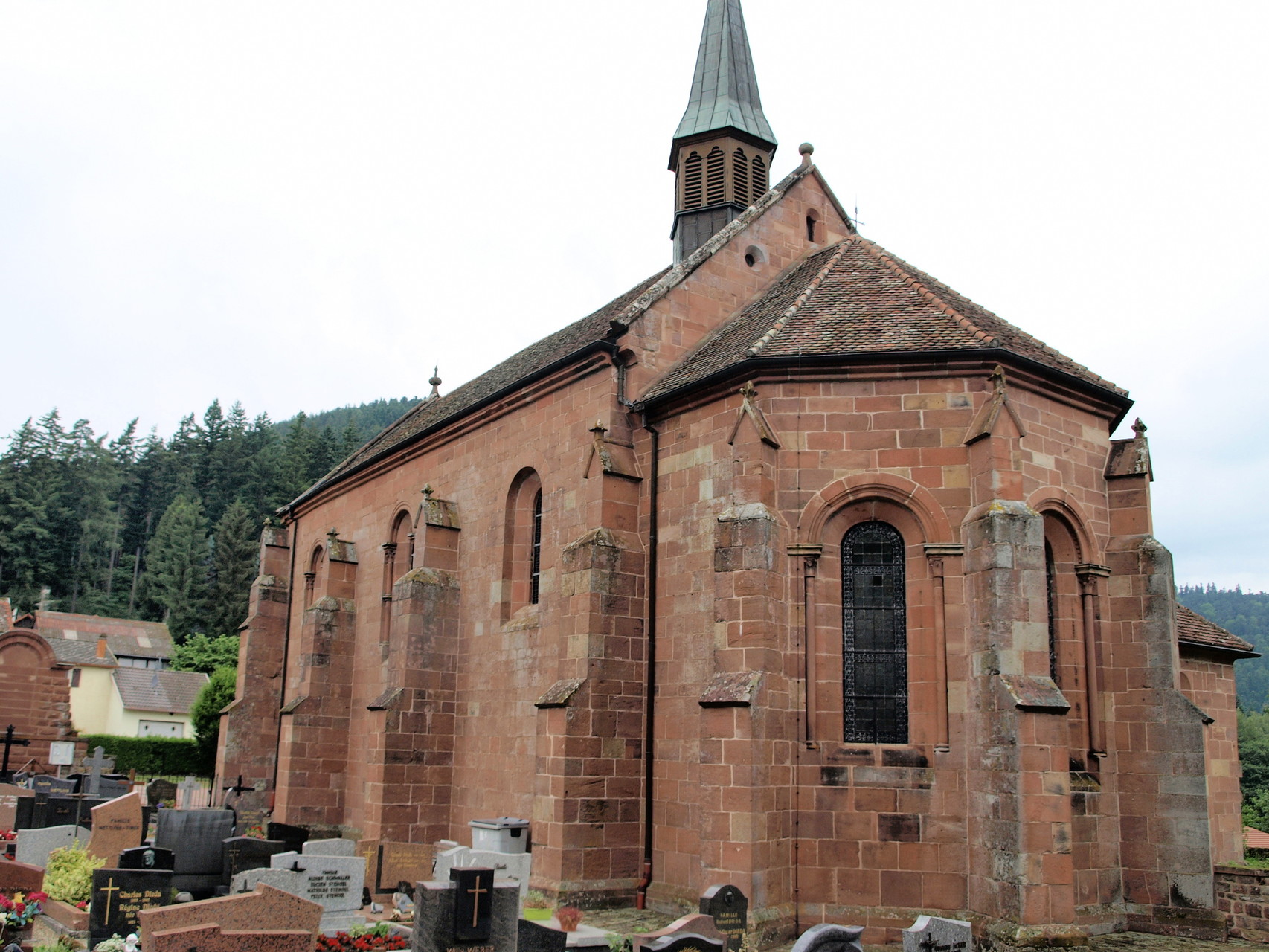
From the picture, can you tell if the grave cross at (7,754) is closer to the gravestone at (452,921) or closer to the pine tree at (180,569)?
the gravestone at (452,921)

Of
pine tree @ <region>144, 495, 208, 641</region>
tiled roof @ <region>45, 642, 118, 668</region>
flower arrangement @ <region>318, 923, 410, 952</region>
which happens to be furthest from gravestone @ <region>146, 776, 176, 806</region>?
pine tree @ <region>144, 495, 208, 641</region>

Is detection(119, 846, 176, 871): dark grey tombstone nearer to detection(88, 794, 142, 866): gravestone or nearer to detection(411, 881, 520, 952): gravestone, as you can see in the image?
A: detection(88, 794, 142, 866): gravestone

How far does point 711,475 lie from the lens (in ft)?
54.7

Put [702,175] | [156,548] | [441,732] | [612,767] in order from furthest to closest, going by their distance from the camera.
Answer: [156,548], [702,175], [441,732], [612,767]

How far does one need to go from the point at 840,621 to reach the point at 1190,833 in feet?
19.6

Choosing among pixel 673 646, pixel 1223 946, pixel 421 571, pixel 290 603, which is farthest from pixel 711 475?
pixel 290 603

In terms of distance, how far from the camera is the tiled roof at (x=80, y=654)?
54.0 meters

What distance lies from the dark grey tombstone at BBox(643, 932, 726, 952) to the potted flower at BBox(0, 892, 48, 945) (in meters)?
8.24

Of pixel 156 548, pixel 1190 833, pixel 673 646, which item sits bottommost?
pixel 1190 833

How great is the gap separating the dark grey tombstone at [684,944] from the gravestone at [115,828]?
10.4 m

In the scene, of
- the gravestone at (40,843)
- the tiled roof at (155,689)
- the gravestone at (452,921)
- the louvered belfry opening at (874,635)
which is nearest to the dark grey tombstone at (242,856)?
the gravestone at (40,843)

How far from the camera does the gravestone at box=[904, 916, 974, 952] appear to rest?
10.8 metres

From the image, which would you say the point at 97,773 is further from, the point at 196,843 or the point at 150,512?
the point at 150,512

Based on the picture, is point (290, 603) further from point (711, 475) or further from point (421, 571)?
point (711, 475)
